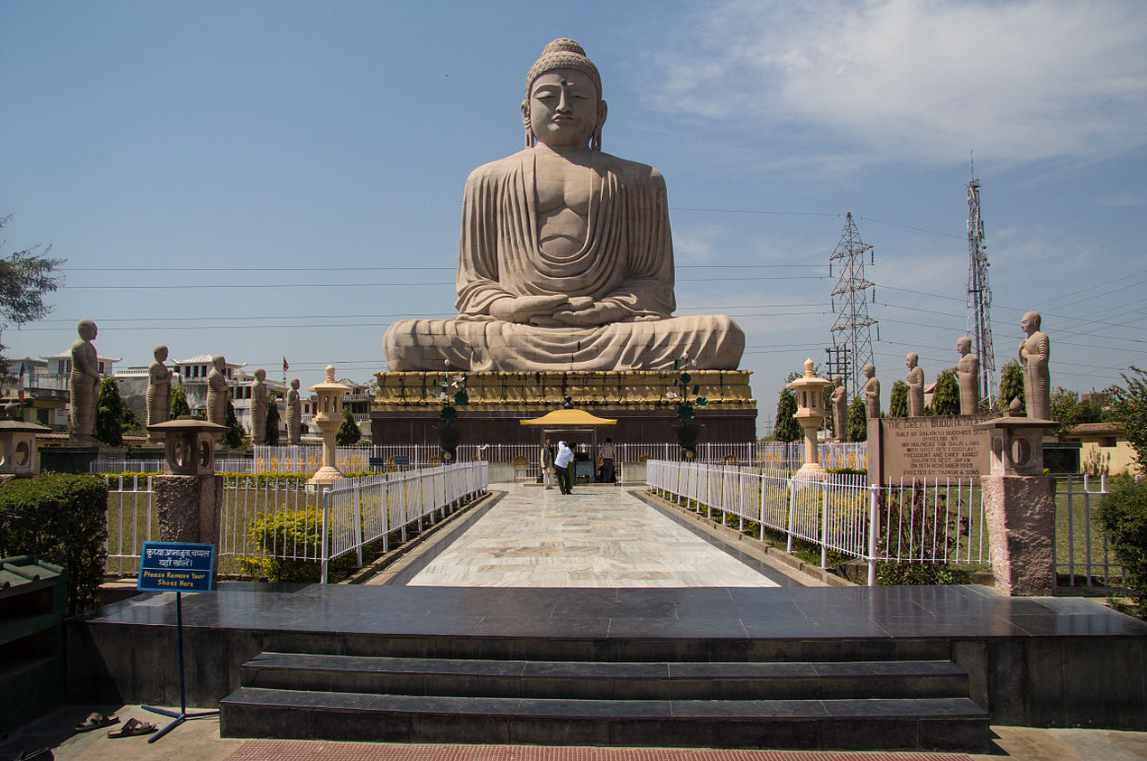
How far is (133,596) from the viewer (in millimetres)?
6461

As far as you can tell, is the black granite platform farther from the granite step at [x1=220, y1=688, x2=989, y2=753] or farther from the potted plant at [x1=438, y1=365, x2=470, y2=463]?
the potted plant at [x1=438, y1=365, x2=470, y2=463]

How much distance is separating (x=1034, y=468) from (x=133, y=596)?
6651mm

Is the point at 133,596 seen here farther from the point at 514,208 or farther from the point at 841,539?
the point at 514,208

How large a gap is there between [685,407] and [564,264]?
6550mm

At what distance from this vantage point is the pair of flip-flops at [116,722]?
195 inches

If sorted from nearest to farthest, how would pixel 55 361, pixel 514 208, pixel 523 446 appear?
pixel 523 446
pixel 514 208
pixel 55 361

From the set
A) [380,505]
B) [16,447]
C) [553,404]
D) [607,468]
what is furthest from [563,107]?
[16,447]

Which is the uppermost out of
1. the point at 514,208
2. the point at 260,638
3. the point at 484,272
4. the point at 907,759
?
the point at 514,208

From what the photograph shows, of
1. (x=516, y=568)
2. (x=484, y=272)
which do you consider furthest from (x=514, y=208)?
(x=516, y=568)

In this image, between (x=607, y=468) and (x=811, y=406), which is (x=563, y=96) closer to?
(x=607, y=468)

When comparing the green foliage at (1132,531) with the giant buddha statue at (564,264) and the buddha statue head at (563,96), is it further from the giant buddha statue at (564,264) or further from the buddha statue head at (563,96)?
the buddha statue head at (563,96)

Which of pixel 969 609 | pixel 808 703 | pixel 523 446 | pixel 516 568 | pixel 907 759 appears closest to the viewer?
pixel 907 759

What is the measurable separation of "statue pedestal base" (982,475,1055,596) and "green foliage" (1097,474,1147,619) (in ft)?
1.48

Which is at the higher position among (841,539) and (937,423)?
(937,423)
